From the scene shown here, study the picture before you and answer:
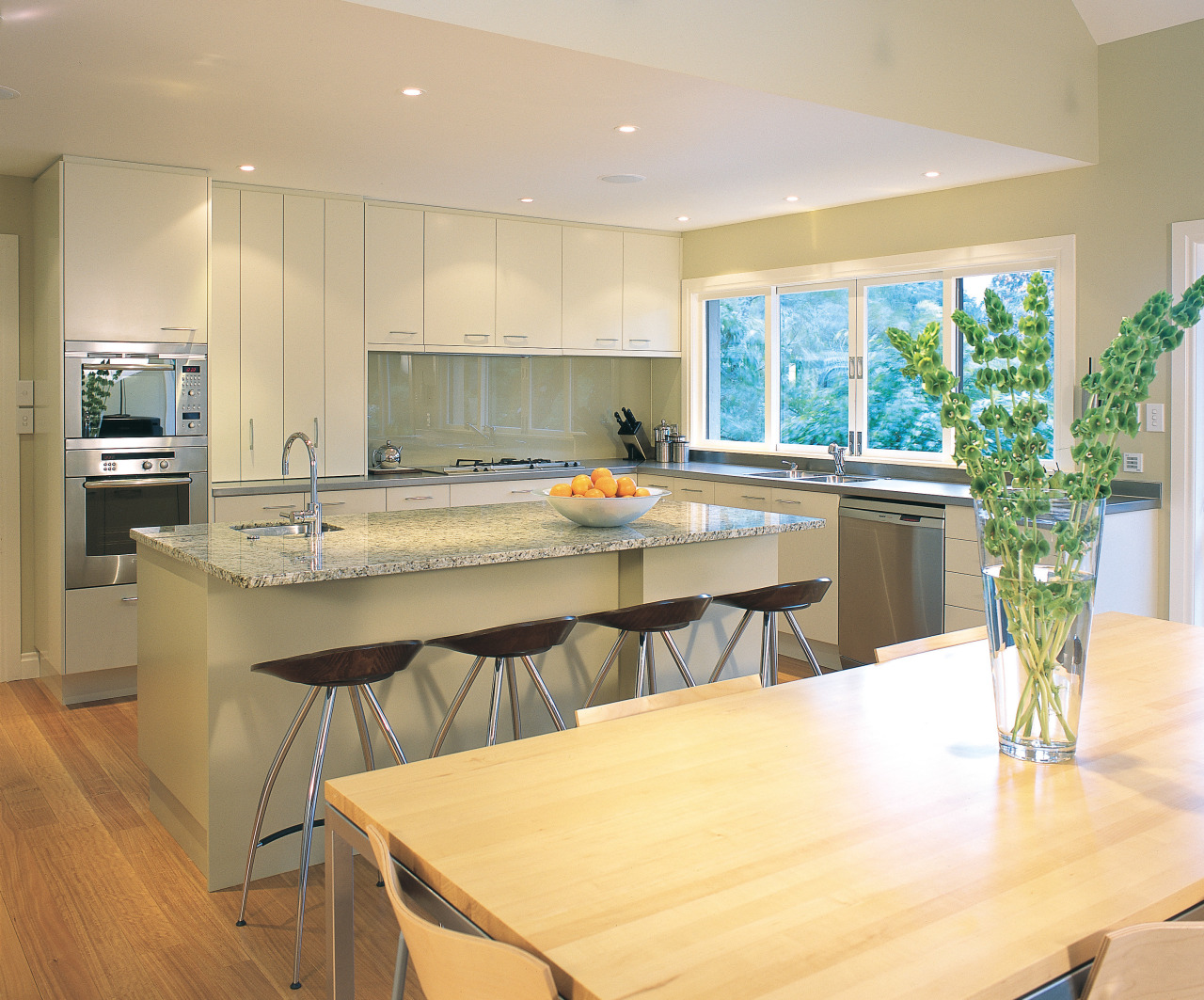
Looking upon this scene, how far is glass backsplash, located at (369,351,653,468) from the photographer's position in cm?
598

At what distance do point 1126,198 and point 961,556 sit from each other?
65.8 inches

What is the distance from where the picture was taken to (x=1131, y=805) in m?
1.41

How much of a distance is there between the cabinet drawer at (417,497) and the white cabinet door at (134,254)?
3.92 feet

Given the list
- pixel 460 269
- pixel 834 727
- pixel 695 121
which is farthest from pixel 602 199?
pixel 834 727

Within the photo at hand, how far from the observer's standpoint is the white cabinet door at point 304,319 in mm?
5137

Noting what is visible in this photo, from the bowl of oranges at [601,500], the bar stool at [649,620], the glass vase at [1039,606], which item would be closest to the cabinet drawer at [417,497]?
the bowl of oranges at [601,500]

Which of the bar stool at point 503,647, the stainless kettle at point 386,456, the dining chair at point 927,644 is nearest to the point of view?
the dining chair at point 927,644

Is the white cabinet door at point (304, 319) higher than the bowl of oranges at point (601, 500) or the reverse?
higher

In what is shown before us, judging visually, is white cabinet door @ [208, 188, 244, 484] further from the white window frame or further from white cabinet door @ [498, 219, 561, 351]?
the white window frame

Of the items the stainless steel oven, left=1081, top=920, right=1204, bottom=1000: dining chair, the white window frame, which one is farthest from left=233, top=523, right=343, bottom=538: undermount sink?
the white window frame

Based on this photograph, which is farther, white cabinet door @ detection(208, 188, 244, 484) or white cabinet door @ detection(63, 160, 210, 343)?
white cabinet door @ detection(208, 188, 244, 484)

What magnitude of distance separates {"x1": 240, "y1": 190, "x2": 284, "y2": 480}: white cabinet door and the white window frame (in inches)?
104

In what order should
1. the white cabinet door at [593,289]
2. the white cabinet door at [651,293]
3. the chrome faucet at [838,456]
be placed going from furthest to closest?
the white cabinet door at [651,293]
the white cabinet door at [593,289]
the chrome faucet at [838,456]

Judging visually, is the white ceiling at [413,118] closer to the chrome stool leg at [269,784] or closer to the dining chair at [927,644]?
the chrome stool leg at [269,784]
